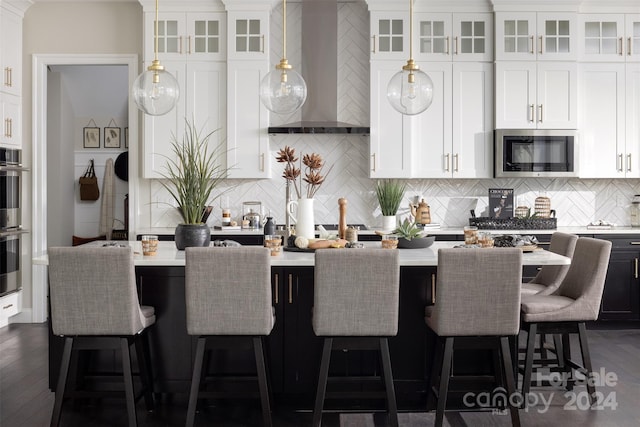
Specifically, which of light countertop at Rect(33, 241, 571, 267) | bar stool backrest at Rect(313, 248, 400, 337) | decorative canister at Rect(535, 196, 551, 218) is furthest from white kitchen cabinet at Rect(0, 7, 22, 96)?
decorative canister at Rect(535, 196, 551, 218)

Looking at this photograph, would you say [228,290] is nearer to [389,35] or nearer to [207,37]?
[207,37]

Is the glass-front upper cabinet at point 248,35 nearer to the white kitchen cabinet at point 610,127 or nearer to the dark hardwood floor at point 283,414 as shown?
the white kitchen cabinet at point 610,127

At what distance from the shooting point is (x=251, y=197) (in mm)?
6156

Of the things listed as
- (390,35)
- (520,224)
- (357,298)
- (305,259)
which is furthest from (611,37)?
(357,298)

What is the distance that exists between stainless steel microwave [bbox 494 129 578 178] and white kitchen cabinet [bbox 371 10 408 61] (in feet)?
4.05

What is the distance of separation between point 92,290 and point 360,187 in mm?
3591

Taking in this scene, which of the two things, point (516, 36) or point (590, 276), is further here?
point (516, 36)

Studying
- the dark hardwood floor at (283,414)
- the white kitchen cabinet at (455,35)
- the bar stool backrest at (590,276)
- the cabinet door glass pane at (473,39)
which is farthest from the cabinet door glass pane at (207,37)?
the bar stool backrest at (590,276)

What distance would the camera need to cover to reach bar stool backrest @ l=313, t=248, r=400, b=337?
2.93 m

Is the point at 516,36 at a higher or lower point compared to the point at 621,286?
higher

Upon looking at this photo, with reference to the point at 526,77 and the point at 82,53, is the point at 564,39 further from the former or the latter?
the point at 82,53

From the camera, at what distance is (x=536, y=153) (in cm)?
579

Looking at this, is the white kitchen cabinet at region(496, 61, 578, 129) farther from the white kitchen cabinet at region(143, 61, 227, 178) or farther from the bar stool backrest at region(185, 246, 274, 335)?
the bar stool backrest at region(185, 246, 274, 335)

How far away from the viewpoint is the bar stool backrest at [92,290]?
3.00 metres
